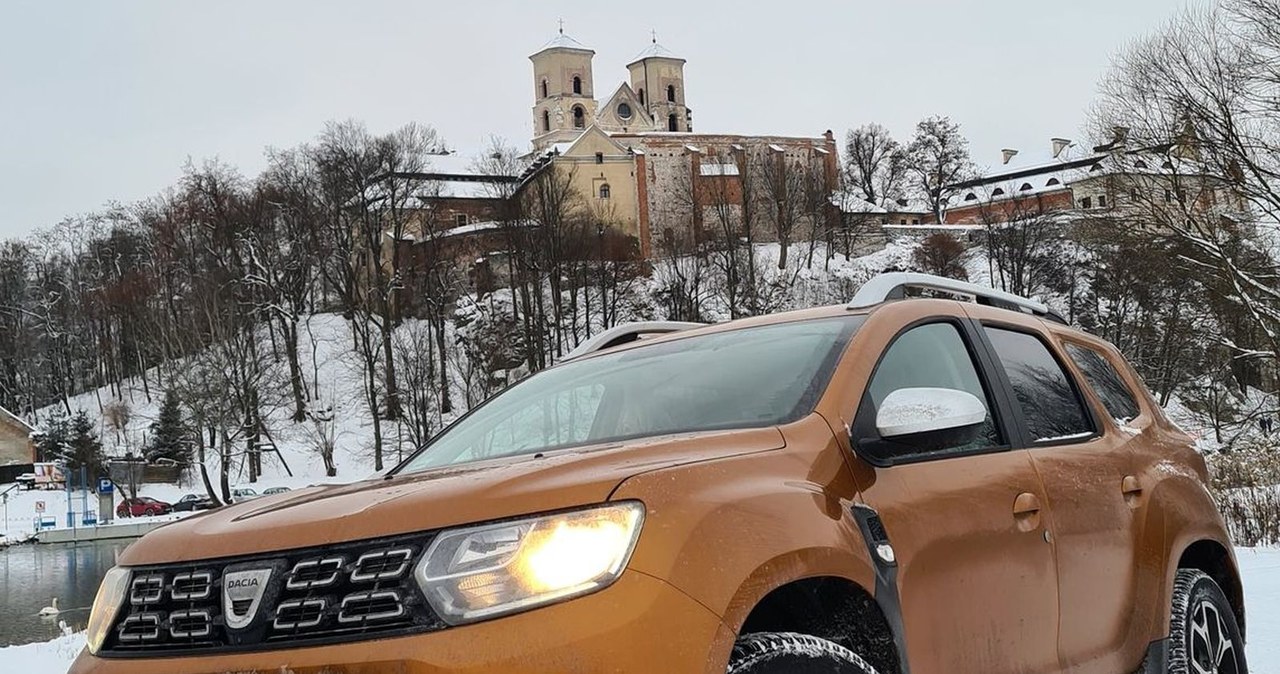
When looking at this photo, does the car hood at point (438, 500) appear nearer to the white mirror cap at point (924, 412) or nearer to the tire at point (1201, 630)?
the white mirror cap at point (924, 412)

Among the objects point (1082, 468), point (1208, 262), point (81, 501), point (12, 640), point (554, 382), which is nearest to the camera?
point (1082, 468)

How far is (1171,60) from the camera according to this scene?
2769 centimetres

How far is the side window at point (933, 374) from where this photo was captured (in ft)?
10.8

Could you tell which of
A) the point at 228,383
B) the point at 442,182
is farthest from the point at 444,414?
the point at 442,182

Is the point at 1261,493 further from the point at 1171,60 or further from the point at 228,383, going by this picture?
the point at 228,383

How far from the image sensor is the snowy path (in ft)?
20.5

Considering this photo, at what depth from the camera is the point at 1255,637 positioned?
6.59m

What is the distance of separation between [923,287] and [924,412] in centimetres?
134

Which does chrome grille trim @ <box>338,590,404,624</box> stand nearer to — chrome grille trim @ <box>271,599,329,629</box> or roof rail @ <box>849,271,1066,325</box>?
chrome grille trim @ <box>271,599,329,629</box>

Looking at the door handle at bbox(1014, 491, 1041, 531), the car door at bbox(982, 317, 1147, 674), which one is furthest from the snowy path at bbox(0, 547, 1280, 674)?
the door handle at bbox(1014, 491, 1041, 531)

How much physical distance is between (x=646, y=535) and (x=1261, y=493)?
43.8 feet

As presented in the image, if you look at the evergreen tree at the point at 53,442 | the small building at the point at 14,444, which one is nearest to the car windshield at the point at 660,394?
the evergreen tree at the point at 53,442

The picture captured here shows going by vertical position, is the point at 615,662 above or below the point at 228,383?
above

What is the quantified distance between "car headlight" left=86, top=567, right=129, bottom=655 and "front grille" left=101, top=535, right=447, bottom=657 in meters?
0.27
